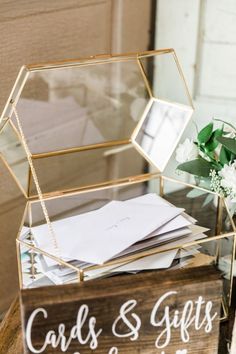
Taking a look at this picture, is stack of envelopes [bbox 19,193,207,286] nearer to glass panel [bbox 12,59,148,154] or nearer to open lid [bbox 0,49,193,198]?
open lid [bbox 0,49,193,198]

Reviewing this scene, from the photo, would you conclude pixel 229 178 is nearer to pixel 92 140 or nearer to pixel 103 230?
pixel 103 230

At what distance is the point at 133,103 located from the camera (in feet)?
5.01

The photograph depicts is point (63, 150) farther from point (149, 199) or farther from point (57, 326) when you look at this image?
point (57, 326)

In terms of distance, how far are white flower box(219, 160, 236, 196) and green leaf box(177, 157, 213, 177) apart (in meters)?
0.06

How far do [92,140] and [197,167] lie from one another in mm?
333

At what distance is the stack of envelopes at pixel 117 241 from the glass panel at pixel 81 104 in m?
0.25

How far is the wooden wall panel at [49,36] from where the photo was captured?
4.57ft

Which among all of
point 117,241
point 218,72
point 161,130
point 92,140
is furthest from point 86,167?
point 117,241

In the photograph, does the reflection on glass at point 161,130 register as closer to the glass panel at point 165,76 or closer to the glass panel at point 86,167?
the glass panel at point 86,167

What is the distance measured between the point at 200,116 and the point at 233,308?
0.74 meters

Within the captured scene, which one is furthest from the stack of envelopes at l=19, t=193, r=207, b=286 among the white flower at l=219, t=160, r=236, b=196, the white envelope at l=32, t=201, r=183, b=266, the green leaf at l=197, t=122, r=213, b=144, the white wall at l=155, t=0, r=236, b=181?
the white wall at l=155, t=0, r=236, b=181

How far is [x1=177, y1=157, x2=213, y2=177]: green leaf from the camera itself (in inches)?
47.8

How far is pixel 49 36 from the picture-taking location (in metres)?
1.50

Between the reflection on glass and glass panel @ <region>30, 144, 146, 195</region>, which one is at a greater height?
the reflection on glass
